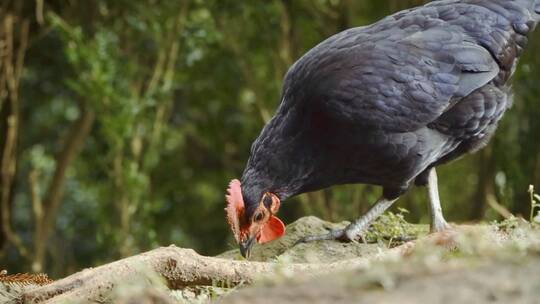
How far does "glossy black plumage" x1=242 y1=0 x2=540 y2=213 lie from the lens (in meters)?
4.87

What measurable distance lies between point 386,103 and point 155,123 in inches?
150

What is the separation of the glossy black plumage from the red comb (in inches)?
1.8

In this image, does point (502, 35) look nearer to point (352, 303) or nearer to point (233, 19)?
point (352, 303)

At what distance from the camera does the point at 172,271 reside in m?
3.52

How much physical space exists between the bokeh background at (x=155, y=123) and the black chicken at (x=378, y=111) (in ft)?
7.04

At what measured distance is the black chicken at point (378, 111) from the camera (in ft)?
15.9

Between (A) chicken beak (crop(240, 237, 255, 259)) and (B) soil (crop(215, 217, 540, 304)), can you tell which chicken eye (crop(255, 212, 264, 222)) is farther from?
(B) soil (crop(215, 217, 540, 304))

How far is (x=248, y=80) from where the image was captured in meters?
8.89

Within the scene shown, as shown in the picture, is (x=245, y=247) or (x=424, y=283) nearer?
(x=424, y=283)

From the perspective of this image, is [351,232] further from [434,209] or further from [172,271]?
[172,271]

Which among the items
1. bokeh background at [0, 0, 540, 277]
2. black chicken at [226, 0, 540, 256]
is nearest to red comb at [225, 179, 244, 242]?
black chicken at [226, 0, 540, 256]

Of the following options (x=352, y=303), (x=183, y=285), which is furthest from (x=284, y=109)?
(x=352, y=303)

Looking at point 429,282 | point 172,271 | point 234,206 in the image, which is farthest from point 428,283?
point 234,206

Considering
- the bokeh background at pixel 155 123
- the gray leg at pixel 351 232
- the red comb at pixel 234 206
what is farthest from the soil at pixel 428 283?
the bokeh background at pixel 155 123
